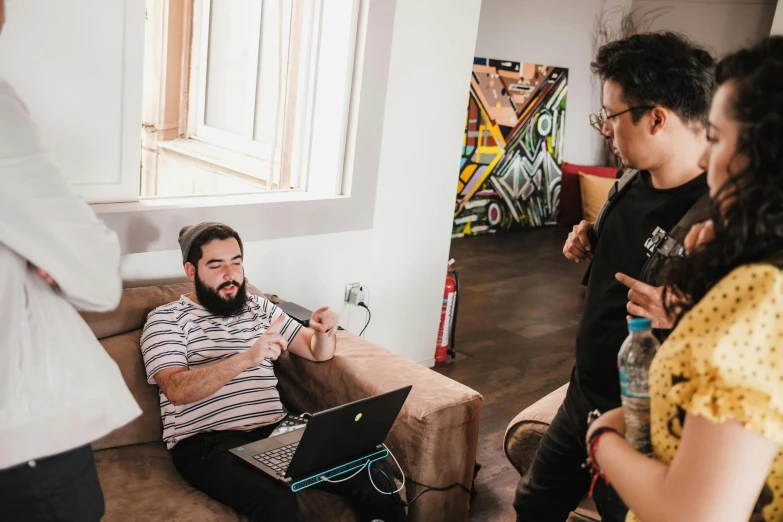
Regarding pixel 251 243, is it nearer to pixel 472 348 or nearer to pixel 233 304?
pixel 233 304

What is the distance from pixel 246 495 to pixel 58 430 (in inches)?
33.7

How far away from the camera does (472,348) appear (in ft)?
14.2

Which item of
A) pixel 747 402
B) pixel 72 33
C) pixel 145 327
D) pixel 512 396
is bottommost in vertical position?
pixel 512 396

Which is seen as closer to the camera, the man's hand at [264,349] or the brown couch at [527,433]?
the man's hand at [264,349]

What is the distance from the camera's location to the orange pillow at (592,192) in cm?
739

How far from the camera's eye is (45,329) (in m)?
1.15

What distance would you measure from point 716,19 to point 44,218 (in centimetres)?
780

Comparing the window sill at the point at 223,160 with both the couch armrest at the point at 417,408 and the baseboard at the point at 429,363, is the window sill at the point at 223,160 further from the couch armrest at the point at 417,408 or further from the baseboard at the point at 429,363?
the baseboard at the point at 429,363

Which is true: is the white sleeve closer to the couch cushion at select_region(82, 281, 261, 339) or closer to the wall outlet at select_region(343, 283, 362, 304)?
the couch cushion at select_region(82, 281, 261, 339)

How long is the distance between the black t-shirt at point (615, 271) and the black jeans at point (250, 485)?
669 millimetres

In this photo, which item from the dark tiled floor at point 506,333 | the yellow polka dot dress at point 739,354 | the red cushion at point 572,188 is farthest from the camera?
the red cushion at point 572,188

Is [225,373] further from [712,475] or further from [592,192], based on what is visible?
[592,192]

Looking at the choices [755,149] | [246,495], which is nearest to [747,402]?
[755,149]

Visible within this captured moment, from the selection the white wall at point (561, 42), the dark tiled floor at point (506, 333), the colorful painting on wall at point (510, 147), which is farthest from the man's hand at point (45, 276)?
the white wall at point (561, 42)
